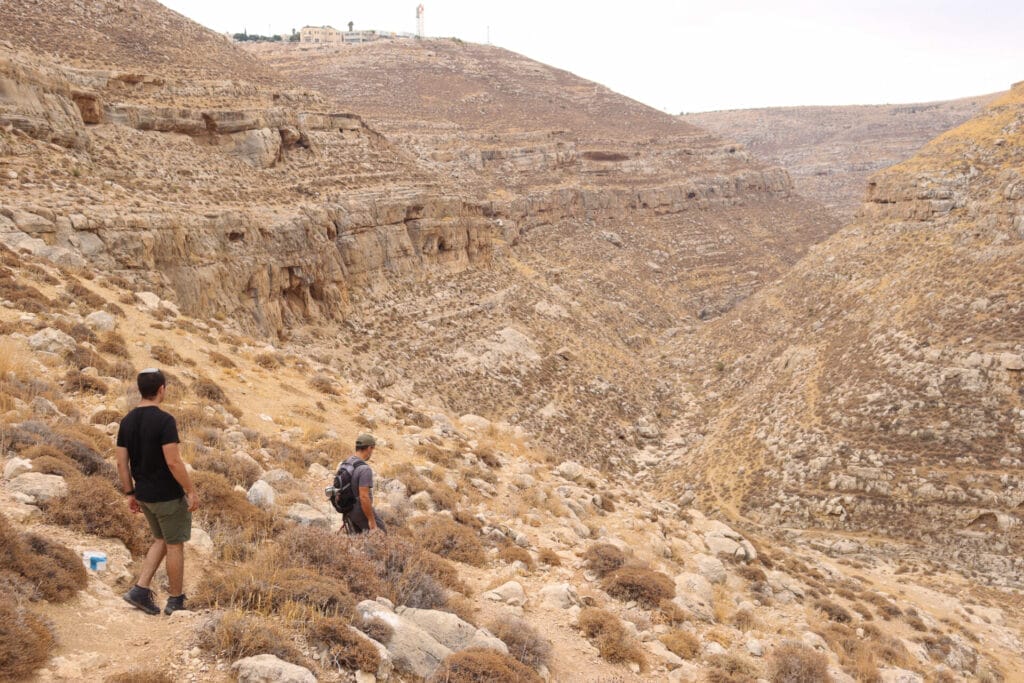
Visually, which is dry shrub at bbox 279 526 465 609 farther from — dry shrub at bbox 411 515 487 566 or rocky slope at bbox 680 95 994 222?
rocky slope at bbox 680 95 994 222

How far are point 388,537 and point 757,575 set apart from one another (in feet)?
31.4

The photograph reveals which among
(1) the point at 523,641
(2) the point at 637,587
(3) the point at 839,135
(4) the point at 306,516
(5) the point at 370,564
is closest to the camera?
(5) the point at 370,564

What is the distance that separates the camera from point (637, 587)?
425 inches

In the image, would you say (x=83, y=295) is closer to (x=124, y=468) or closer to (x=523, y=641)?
(x=124, y=468)

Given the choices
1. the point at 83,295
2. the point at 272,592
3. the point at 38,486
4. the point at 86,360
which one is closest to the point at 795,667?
the point at 272,592

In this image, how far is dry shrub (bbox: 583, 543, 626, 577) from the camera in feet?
37.3

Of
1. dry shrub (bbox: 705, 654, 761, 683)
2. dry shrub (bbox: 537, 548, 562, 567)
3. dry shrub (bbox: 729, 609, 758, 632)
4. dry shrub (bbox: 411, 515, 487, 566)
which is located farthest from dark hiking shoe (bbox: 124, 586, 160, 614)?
dry shrub (bbox: 729, 609, 758, 632)

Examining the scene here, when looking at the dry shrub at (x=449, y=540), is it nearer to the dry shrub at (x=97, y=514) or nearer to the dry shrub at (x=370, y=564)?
the dry shrub at (x=370, y=564)

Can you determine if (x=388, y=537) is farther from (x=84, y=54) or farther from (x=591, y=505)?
(x=84, y=54)

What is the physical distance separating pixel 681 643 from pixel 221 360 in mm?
12028

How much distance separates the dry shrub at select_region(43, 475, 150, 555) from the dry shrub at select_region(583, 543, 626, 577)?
7017mm

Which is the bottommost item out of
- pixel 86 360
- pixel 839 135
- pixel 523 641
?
pixel 523 641

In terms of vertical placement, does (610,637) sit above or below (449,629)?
below

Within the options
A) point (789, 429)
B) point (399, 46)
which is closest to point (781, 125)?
point (399, 46)
